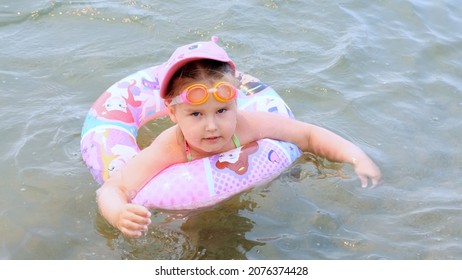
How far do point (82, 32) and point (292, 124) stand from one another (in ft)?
11.2

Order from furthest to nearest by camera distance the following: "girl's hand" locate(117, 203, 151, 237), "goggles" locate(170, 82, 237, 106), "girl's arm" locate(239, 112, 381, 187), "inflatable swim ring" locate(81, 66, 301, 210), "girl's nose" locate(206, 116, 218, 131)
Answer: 1. "girl's arm" locate(239, 112, 381, 187)
2. "inflatable swim ring" locate(81, 66, 301, 210)
3. "girl's nose" locate(206, 116, 218, 131)
4. "goggles" locate(170, 82, 237, 106)
5. "girl's hand" locate(117, 203, 151, 237)

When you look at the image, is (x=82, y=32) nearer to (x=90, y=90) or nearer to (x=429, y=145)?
(x=90, y=90)

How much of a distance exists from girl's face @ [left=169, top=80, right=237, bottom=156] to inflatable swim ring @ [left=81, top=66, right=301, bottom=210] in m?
0.23

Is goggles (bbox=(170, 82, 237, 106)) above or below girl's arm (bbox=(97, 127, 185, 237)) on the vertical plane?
above

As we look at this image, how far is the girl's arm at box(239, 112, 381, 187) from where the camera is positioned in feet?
Answer: 15.9

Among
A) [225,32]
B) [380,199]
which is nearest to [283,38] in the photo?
[225,32]

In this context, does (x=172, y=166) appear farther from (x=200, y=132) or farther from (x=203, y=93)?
(x=203, y=93)

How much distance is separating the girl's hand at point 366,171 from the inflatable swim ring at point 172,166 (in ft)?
1.48

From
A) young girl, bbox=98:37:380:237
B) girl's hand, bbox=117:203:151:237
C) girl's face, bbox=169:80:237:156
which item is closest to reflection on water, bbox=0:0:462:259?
young girl, bbox=98:37:380:237

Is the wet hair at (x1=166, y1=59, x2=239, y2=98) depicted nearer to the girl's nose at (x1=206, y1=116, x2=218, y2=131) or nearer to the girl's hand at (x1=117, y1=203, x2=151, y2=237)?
the girl's nose at (x1=206, y1=116, x2=218, y2=131)

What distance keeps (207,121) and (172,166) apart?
50 cm

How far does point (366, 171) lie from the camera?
484 cm

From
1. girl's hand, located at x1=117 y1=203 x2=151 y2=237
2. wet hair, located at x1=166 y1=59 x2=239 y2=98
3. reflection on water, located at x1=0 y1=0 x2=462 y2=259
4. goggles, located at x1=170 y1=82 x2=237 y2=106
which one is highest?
wet hair, located at x1=166 y1=59 x2=239 y2=98

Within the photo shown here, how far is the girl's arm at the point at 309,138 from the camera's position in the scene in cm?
484
